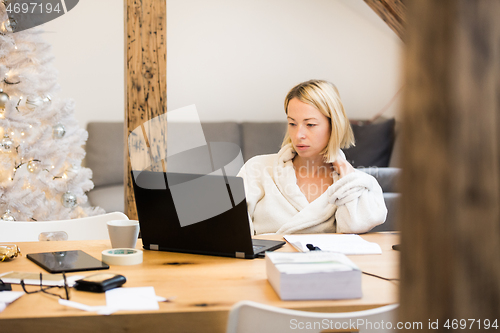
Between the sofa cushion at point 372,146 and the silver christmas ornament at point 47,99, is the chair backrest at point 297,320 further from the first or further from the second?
the sofa cushion at point 372,146

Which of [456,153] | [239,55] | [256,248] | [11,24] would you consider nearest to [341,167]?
[256,248]

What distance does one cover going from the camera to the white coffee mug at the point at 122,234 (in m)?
1.12

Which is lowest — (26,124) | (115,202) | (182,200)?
(115,202)

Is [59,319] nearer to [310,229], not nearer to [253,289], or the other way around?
[253,289]

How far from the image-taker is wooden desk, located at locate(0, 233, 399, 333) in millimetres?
670

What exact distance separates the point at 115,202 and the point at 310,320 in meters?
2.82

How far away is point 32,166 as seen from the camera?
229 centimetres

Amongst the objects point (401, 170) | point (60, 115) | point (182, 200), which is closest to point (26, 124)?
point (60, 115)

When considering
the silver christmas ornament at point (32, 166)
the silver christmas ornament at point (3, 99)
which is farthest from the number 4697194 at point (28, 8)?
the silver christmas ornament at point (32, 166)

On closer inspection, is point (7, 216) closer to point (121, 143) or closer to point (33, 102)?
point (33, 102)

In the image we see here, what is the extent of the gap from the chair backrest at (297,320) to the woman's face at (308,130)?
3.59 feet

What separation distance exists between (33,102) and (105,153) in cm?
162

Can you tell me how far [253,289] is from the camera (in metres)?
0.82

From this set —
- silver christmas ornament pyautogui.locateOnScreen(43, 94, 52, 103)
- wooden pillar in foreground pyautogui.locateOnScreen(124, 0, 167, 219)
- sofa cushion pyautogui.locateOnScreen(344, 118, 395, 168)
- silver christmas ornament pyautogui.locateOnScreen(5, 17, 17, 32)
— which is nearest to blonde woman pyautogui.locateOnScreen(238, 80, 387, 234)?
wooden pillar in foreground pyautogui.locateOnScreen(124, 0, 167, 219)
